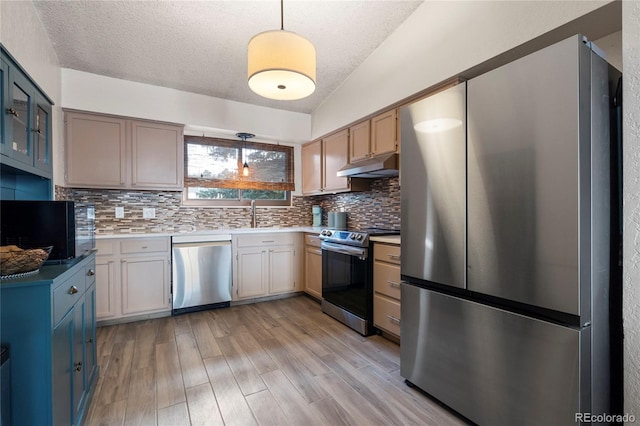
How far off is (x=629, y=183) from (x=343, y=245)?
7.04 feet

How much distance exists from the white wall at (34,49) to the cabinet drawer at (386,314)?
10.0 ft

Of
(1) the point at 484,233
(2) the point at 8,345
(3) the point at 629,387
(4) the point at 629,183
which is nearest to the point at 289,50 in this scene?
(1) the point at 484,233

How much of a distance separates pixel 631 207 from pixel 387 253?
1.58 meters

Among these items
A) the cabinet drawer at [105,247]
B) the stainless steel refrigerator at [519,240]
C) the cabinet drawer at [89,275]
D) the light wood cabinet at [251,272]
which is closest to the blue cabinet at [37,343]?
the cabinet drawer at [89,275]

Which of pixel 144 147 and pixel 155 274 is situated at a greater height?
pixel 144 147

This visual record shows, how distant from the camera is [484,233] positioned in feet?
4.95

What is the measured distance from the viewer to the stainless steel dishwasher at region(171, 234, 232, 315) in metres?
3.28

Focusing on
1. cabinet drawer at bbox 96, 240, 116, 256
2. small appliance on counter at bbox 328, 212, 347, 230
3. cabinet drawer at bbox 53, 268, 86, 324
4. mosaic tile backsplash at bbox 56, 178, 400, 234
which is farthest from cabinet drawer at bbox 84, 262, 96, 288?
small appliance on counter at bbox 328, 212, 347, 230

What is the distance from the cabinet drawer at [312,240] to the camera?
365cm

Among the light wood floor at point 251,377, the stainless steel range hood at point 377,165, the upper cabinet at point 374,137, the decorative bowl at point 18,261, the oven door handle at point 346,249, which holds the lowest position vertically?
the light wood floor at point 251,377

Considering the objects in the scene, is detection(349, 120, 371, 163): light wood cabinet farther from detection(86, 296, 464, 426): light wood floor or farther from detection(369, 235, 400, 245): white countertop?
detection(86, 296, 464, 426): light wood floor

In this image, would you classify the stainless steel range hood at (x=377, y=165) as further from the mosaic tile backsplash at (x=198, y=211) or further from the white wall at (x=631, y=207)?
the white wall at (x=631, y=207)

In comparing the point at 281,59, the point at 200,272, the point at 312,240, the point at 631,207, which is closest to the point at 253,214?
the point at 312,240

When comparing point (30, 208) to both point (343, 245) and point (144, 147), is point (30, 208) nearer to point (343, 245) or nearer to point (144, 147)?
point (144, 147)
